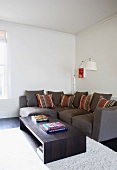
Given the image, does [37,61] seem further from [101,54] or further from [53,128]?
[53,128]

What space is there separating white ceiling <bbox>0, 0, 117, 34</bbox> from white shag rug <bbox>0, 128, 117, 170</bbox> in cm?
279

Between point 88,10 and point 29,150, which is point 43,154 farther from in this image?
point 88,10

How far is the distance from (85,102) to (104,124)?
3.95 feet

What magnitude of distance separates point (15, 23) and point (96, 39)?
7.88 feet

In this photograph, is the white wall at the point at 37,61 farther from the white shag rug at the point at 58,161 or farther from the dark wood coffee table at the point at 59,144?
the dark wood coffee table at the point at 59,144

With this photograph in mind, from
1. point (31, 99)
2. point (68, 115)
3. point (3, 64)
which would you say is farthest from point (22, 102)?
point (68, 115)

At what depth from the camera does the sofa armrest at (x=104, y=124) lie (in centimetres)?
256

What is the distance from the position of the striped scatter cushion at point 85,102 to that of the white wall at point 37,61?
1402 mm

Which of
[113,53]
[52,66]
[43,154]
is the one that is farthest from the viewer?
[52,66]

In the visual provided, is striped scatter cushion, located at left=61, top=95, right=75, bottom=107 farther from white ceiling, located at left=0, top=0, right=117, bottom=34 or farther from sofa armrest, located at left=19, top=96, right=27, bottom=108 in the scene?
white ceiling, located at left=0, top=0, right=117, bottom=34

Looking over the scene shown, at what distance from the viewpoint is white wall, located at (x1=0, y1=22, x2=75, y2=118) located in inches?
173

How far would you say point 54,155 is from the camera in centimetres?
189

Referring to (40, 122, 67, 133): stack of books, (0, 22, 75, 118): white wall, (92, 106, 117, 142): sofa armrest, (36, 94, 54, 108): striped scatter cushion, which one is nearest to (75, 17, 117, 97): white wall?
(0, 22, 75, 118): white wall

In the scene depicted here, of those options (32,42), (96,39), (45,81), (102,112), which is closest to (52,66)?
(45,81)
